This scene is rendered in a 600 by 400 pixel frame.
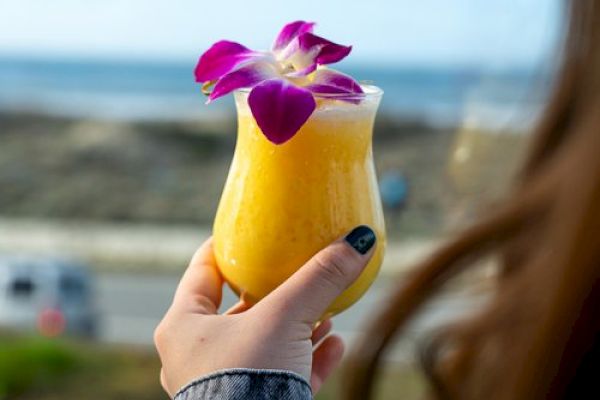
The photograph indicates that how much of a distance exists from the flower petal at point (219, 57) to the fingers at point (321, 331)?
0.25 metres

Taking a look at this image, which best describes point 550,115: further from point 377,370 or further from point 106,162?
point 106,162

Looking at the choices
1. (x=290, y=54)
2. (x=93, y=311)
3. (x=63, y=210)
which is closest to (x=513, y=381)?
(x=290, y=54)

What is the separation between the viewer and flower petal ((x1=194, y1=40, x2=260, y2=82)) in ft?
2.20

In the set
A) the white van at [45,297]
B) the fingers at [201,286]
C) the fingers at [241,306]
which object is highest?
Result: the fingers at [201,286]

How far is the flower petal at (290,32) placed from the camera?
68 centimetres

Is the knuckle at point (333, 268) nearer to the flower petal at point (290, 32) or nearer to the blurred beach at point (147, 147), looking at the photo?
the flower petal at point (290, 32)

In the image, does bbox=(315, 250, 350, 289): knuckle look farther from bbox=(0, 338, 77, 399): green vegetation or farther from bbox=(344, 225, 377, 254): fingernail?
bbox=(0, 338, 77, 399): green vegetation

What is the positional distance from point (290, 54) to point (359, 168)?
12 centimetres

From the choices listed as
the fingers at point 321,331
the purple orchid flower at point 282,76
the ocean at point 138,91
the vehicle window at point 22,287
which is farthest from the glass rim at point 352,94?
the ocean at point 138,91

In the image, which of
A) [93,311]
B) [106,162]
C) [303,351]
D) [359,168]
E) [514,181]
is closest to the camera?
[303,351]

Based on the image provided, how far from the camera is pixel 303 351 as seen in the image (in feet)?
2.03

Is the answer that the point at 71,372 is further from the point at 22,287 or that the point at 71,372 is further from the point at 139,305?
the point at 139,305

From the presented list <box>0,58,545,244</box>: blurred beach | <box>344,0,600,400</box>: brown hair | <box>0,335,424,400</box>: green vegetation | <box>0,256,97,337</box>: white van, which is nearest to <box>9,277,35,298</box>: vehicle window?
<box>0,256,97,337</box>: white van

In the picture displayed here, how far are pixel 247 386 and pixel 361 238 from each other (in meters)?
0.16
